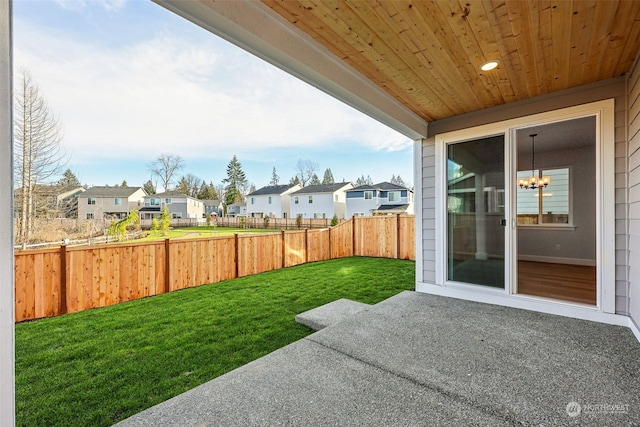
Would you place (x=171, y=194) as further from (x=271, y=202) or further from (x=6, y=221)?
(x=6, y=221)

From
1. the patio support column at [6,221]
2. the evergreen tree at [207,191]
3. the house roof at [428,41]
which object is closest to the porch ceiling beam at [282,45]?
the house roof at [428,41]

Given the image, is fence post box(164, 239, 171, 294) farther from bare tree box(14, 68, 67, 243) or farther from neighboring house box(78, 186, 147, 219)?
neighboring house box(78, 186, 147, 219)

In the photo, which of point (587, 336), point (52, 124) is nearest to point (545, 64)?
point (587, 336)

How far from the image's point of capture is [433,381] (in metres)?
1.79

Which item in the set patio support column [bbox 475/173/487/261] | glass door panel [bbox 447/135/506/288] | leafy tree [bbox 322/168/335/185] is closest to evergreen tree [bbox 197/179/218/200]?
leafy tree [bbox 322/168/335/185]

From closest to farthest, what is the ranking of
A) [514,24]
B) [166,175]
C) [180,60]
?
1. [514,24]
2. [180,60]
3. [166,175]

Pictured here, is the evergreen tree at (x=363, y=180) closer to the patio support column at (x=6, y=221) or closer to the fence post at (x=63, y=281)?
the fence post at (x=63, y=281)

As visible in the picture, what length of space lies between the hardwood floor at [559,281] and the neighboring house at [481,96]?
67mm

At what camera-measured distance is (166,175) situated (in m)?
23.7

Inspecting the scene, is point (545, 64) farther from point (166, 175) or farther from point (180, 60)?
point (166, 175)

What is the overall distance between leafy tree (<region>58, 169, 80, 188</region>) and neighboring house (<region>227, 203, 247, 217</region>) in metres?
21.9

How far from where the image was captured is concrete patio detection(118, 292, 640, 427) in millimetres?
1493

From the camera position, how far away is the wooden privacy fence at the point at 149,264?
142 inches

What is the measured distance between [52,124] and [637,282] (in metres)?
9.05
